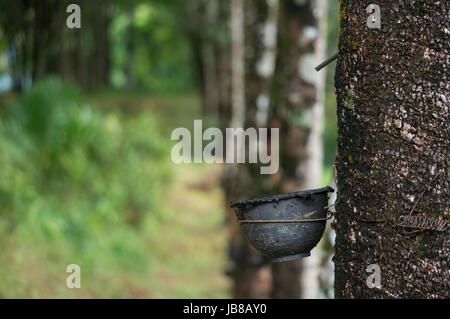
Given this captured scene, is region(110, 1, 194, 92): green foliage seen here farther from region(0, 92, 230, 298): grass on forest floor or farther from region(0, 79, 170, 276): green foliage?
region(0, 79, 170, 276): green foliage

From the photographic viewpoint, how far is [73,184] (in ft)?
34.6

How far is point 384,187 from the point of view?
104 inches

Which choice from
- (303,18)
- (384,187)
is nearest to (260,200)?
(384,187)

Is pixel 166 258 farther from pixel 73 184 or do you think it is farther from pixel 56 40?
pixel 56 40

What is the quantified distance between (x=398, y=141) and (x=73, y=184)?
338 inches

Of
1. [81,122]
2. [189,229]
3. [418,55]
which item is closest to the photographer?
[418,55]

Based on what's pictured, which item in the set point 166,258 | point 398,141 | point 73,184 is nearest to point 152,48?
point 166,258

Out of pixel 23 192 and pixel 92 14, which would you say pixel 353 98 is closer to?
pixel 23 192

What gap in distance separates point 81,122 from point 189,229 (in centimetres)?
363

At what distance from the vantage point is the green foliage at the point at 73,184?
870 cm

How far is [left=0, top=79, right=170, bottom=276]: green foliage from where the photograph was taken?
8.70 meters

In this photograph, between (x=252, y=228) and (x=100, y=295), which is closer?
(x=252, y=228)

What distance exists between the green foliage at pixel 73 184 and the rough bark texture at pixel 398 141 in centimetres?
627

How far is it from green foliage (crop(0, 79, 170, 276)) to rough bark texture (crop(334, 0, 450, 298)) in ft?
20.6
